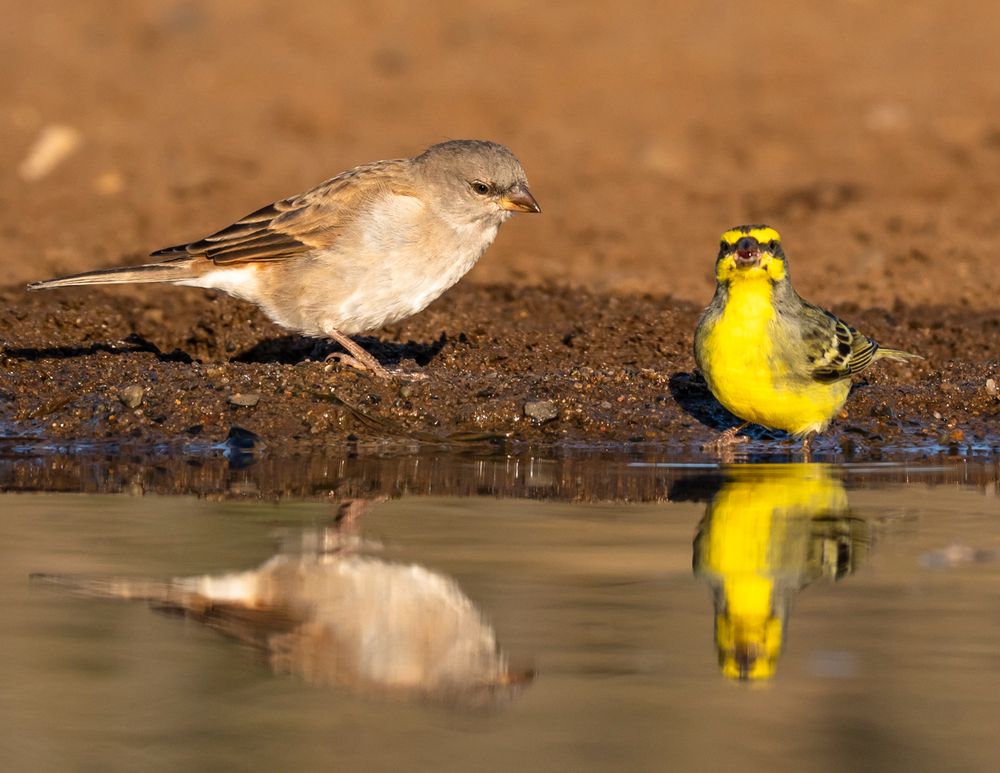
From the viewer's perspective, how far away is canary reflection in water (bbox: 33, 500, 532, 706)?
4555 millimetres

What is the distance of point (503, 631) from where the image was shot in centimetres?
496

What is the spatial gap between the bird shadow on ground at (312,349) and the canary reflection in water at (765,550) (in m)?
3.39

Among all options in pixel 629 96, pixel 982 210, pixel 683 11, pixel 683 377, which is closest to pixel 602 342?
pixel 683 377

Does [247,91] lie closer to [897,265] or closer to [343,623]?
[897,265]

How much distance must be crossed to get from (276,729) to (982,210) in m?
12.4

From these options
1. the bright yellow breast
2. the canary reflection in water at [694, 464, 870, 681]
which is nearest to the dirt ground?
the bright yellow breast

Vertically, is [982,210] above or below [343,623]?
above

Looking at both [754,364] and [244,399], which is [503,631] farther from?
[244,399]

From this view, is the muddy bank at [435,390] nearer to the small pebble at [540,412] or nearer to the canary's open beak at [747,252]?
the small pebble at [540,412]

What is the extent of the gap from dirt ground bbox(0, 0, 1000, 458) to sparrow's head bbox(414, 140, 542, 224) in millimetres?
895

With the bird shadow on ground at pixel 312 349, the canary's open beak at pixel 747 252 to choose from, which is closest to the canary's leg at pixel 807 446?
the canary's open beak at pixel 747 252

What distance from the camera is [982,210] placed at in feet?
50.5

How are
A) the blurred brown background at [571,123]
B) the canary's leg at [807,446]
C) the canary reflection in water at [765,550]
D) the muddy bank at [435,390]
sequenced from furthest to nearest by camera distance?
1. the blurred brown background at [571,123]
2. the muddy bank at [435,390]
3. the canary's leg at [807,446]
4. the canary reflection in water at [765,550]

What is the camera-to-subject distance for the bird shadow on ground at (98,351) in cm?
1012
